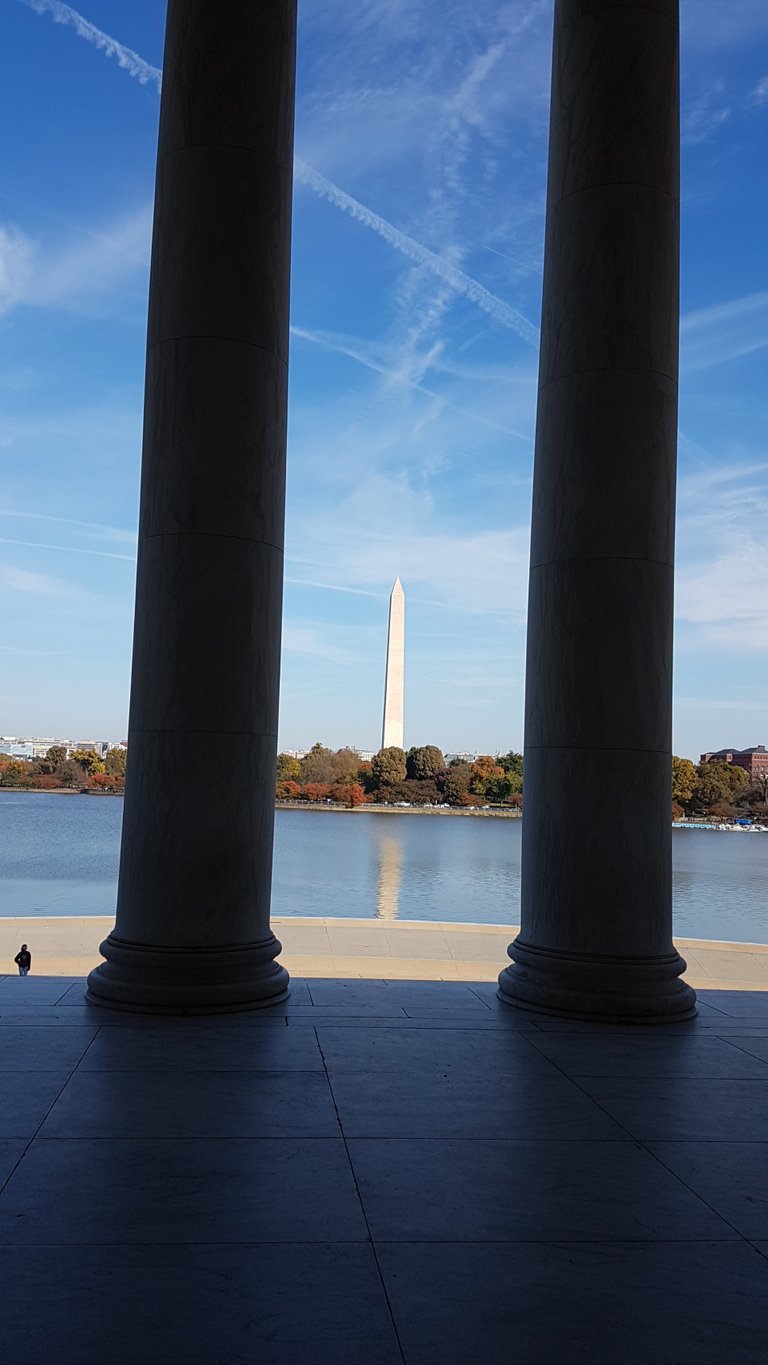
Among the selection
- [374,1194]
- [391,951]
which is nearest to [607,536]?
[374,1194]

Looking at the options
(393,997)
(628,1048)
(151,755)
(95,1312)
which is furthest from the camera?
(393,997)

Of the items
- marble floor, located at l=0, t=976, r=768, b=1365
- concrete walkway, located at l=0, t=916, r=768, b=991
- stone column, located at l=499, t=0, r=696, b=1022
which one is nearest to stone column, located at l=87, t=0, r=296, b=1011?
marble floor, located at l=0, t=976, r=768, b=1365

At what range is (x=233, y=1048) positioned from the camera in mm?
58938

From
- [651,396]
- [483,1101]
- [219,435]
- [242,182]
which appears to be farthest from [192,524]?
[483,1101]

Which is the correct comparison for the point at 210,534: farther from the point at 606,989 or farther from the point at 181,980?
the point at 606,989

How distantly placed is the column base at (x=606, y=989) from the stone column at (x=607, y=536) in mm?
155

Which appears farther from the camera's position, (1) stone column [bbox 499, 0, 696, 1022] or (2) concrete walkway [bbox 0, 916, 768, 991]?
(2) concrete walkway [bbox 0, 916, 768, 991]

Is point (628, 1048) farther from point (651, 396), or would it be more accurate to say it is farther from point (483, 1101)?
point (651, 396)

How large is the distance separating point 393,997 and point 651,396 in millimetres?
42890

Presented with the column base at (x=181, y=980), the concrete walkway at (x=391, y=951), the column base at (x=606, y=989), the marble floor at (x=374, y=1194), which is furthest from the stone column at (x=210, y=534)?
the concrete walkway at (x=391, y=951)

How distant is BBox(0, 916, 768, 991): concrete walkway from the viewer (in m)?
161

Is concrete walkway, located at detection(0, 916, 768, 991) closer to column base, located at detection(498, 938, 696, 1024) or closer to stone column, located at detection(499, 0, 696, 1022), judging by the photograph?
column base, located at detection(498, 938, 696, 1024)

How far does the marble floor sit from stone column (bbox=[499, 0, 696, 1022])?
382 inches

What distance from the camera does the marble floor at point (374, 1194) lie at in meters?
29.7
